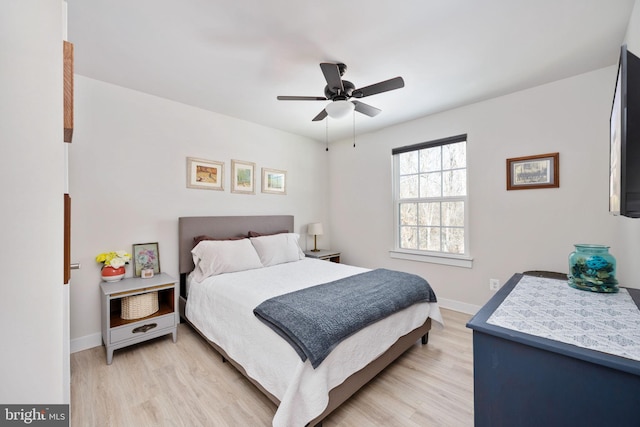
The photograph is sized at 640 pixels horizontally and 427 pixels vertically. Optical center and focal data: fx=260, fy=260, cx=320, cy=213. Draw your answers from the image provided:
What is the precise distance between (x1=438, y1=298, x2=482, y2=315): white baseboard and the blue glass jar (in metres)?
1.82

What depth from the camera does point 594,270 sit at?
4.58 ft

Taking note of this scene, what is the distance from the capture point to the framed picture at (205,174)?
121 inches

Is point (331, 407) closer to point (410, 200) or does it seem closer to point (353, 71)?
point (353, 71)

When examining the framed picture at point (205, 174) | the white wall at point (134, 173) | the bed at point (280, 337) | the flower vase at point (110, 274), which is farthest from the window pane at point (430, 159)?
the flower vase at point (110, 274)

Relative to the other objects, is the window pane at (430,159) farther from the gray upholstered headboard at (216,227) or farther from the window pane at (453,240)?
the gray upholstered headboard at (216,227)

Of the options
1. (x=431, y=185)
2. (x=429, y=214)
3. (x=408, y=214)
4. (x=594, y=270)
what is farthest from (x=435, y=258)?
(x=594, y=270)

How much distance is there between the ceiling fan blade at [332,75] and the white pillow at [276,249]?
1957mm

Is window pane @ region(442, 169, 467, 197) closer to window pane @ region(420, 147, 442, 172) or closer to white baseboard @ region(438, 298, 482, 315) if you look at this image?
window pane @ region(420, 147, 442, 172)

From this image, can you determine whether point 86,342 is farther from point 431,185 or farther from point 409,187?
point 431,185

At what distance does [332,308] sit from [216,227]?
206cm

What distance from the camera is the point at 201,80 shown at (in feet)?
8.18

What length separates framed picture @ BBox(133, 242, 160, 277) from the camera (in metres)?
2.69

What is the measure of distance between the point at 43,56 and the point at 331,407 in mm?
1909

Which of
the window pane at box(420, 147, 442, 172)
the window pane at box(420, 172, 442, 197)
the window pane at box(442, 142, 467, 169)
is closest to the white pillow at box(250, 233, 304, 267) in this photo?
the window pane at box(420, 172, 442, 197)
